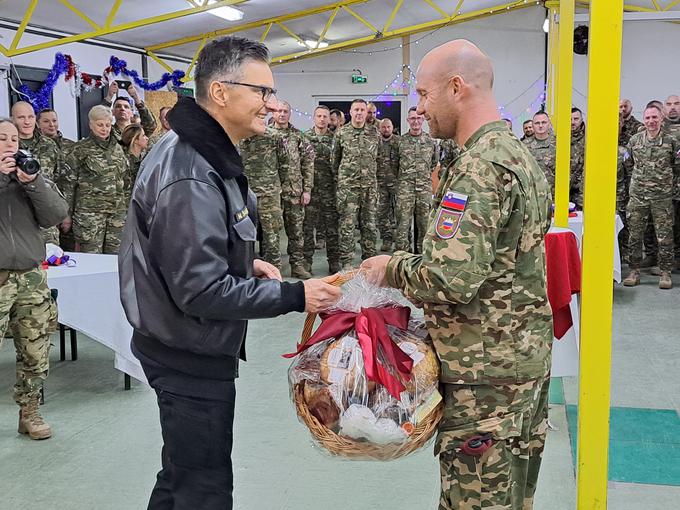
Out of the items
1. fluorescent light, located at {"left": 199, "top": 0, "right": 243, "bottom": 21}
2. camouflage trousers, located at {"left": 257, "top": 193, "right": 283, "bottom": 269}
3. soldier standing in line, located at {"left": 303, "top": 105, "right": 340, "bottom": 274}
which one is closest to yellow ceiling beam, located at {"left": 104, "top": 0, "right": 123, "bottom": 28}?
fluorescent light, located at {"left": 199, "top": 0, "right": 243, "bottom": 21}

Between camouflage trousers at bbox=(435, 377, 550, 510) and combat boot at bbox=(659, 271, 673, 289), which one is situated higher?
camouflage trousers at bbox=(435, 377, 550, 510)

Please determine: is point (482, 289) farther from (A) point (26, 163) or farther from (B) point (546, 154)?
(B) point (546, 154)

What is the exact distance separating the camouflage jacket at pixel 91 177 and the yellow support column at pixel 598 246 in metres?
4.55

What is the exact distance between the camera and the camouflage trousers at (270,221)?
7.46m

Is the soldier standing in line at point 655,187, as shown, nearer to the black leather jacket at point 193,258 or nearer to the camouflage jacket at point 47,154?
the camouflage jacket at point 47,154

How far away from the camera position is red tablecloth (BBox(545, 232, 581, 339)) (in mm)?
3518

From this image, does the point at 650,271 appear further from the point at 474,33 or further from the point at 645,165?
the point at 474,33

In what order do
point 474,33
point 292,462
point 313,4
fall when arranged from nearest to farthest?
point 292,462, point 313,4, point 474,33

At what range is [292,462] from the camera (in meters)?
3.31

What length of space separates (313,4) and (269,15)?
705mm

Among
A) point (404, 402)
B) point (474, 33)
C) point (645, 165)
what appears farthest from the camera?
point (474, 33)

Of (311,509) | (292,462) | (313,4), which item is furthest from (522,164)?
(313,4)

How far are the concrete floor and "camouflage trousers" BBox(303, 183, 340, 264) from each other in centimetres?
339

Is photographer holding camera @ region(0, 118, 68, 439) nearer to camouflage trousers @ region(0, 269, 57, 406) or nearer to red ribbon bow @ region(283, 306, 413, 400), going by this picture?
camouflage trousers @ region(0, 269, 57, 406)
